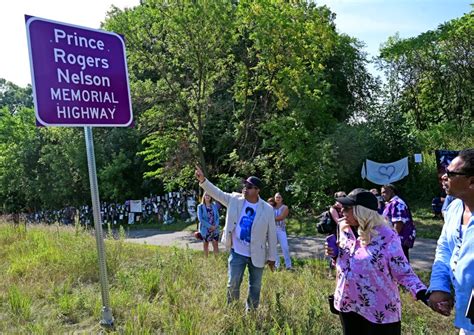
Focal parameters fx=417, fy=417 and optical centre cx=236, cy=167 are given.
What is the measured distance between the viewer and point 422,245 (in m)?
11.1

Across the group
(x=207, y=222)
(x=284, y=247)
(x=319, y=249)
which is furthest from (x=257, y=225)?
(x=319, y=249)

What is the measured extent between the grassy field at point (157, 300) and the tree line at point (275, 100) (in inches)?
336

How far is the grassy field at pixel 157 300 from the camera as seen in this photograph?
414 centimetres

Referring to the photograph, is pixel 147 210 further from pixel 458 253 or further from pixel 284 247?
pixel 458 253

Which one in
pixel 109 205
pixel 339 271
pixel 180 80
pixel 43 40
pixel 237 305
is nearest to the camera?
pixel 339 271

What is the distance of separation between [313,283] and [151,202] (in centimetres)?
1905

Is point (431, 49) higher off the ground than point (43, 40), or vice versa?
point (431, 49)

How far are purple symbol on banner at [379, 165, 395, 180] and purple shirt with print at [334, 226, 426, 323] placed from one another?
50.0 ft

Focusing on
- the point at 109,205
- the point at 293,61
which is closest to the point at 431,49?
the point at 293,61

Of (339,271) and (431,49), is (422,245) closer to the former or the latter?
(339,271)

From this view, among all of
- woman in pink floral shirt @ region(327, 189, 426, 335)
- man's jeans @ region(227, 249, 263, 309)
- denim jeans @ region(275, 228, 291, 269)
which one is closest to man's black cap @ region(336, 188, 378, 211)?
woman in pink floral shirt @ region(327, 189, 426, 335)

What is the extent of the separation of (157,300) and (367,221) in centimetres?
295

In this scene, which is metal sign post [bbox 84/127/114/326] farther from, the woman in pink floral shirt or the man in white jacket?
the woman in pink floral shirt

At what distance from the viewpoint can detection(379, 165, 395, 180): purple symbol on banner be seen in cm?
1755
